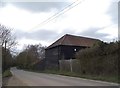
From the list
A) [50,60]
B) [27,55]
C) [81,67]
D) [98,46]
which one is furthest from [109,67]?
[27,55]

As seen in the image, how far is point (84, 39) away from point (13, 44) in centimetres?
3016

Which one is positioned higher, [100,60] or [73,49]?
[73,49]

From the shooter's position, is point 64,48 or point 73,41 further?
point 73,41

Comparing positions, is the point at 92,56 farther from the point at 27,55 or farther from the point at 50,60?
the point at 27,55

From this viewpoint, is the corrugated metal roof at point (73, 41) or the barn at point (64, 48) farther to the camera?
the corrugated metal roof at point (73, 41)

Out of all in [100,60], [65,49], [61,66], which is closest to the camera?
[100,60]

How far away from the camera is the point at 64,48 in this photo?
63219 millimetres

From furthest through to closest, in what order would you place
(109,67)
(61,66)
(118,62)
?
(61,66) < (109,67) < (118,62)

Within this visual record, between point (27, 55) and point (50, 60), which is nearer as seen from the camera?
point (50, 60)

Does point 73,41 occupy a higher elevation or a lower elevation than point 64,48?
higher

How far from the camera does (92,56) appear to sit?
106 ft

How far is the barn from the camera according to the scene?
6278 centimetres

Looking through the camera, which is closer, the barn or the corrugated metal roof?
the barn

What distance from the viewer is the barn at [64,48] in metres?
62.8
